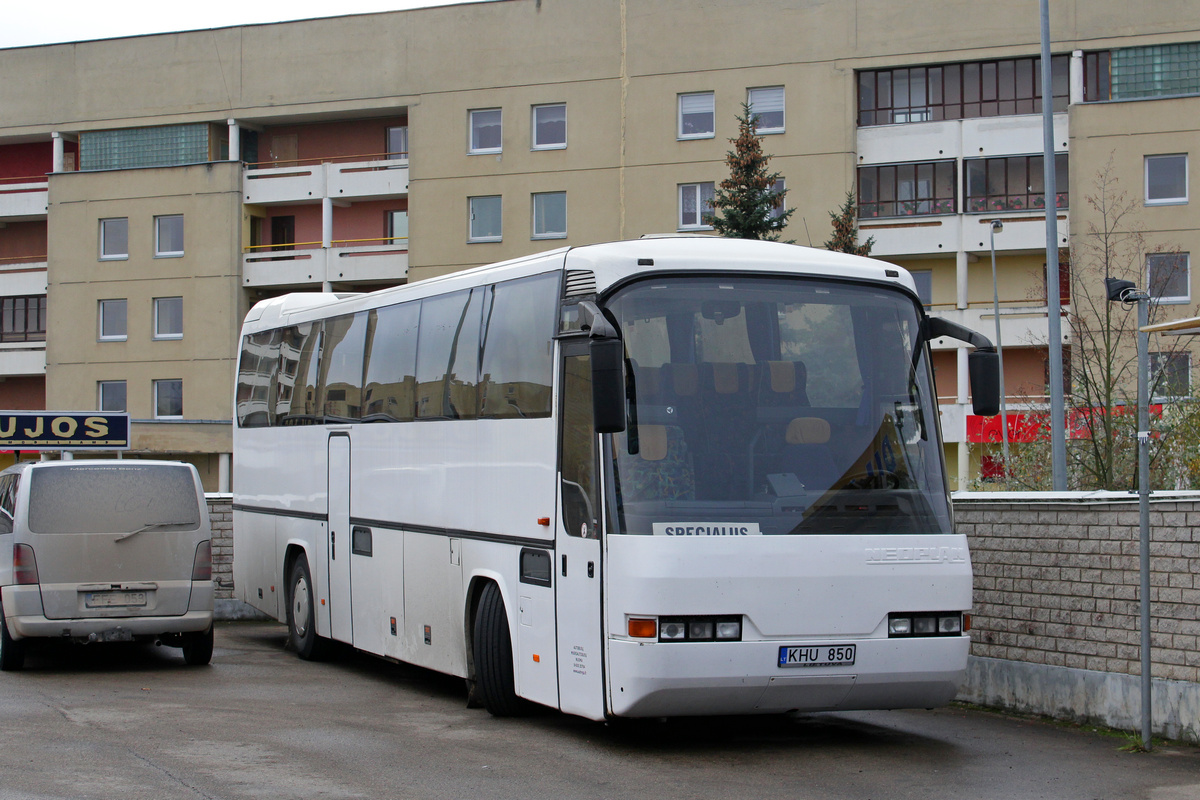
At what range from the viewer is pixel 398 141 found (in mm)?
55094

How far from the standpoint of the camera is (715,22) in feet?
162

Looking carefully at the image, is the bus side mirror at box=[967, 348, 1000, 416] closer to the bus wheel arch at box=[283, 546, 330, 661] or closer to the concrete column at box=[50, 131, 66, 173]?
the bus wheel arch at box=[283, 546, 330, 661]

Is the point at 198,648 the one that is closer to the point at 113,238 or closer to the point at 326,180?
the point at 326,180

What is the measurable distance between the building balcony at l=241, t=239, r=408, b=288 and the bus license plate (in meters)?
45.7

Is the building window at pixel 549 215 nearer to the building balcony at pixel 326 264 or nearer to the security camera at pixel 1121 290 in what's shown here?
the building balcony at pixel 326 264

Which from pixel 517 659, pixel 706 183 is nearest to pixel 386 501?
pixel 517 659

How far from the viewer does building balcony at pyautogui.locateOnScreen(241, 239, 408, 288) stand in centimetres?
5416

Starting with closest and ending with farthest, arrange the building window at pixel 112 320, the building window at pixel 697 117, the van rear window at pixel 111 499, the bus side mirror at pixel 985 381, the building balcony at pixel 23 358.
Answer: the bus side mirror at pixel 985 381 → the van rear window at pixel 111 499 → the building window at pixel 697 117 → the building window at pixel 112 320 → the building balcony at pixel 23 358

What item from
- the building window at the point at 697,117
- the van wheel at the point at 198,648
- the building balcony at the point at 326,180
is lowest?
the van wheel at the point at 198,648

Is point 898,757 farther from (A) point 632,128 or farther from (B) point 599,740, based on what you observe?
(A) point 632,128

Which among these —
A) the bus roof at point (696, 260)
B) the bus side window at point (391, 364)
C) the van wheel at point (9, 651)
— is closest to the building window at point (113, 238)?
the van wheel at point (9, 651)

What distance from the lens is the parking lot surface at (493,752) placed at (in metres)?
8.40

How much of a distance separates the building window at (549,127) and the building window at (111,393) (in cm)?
1905

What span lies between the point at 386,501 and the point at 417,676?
2026 mm
